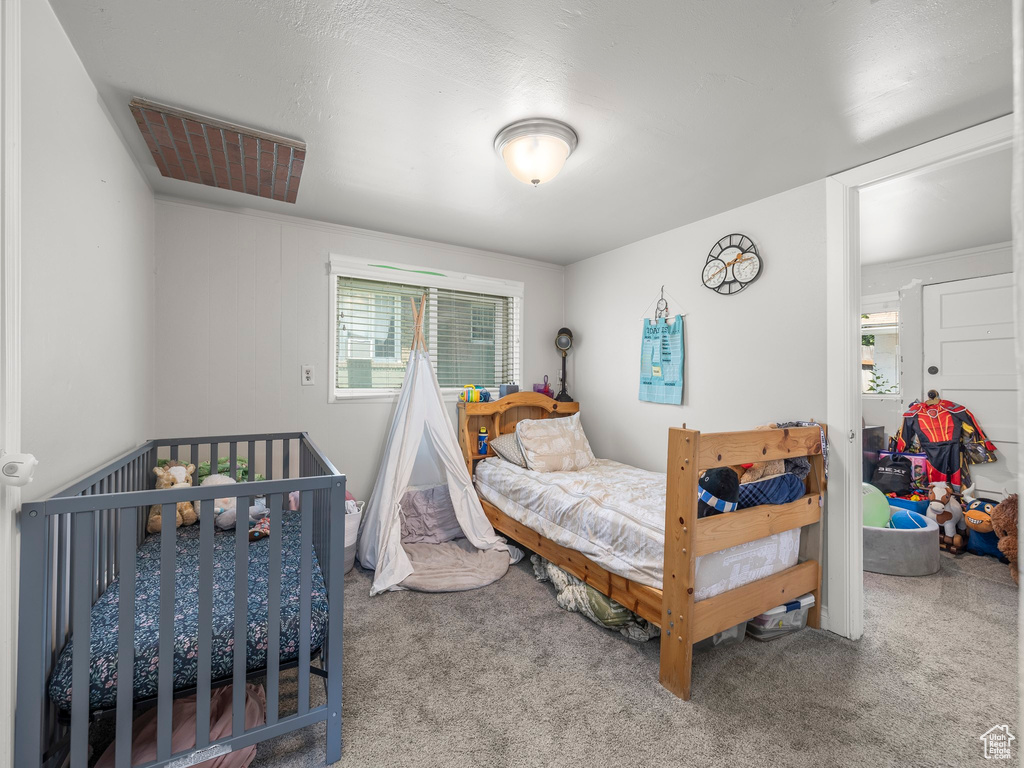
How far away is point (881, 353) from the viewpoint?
443 cm

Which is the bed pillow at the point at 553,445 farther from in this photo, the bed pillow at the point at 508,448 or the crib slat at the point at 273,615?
the crib slat at the point at 273,615

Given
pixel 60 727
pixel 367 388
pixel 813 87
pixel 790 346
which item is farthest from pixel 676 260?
pixel 60 727

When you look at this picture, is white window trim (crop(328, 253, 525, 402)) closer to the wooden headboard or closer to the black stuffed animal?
the wooden headboard

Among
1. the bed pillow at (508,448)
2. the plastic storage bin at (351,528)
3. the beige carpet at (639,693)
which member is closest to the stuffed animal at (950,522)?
the beige carpet at (639,693)

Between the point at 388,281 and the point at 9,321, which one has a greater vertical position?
the point at 388,281

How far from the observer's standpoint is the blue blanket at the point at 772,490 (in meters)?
1.98

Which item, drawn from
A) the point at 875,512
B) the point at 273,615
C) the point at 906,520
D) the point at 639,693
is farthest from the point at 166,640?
the point at 906,520

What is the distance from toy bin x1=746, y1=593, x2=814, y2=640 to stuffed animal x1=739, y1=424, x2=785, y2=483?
24.2 inches

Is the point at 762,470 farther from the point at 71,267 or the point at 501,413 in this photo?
the point at 71,267

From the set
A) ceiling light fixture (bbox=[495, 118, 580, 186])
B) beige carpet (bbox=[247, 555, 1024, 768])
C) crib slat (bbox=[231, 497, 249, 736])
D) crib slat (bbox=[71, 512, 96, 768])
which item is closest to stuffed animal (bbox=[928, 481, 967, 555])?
beige carpet (bbox=[247, 555, 1024, 768])

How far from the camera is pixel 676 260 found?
3.16m

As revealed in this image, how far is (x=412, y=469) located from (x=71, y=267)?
207cm

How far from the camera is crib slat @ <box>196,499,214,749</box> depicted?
50.1 inches

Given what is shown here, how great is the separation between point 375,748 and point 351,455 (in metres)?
2.00
